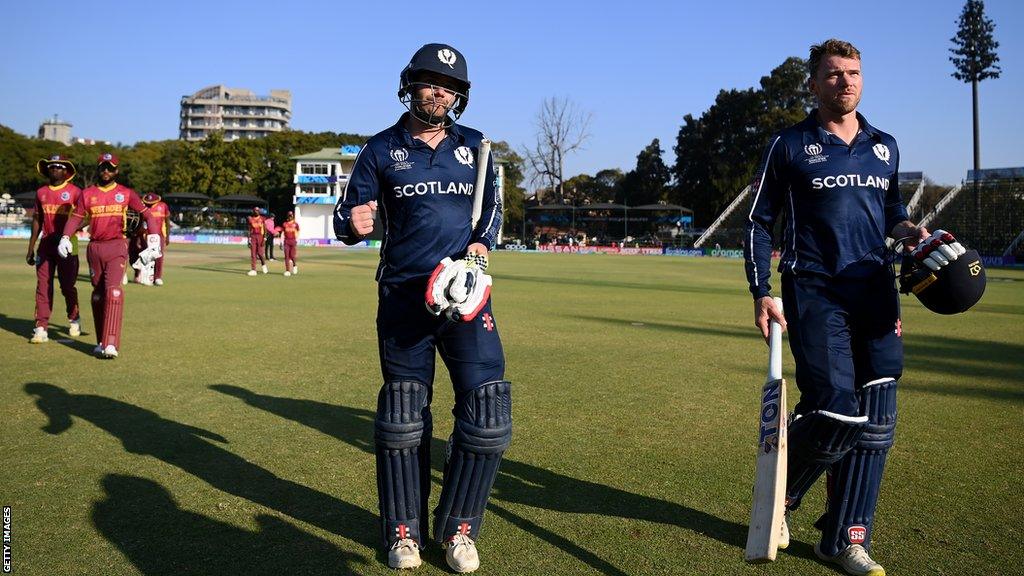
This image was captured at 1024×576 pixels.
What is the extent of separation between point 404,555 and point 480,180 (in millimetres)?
1920

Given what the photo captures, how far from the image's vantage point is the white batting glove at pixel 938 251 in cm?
377

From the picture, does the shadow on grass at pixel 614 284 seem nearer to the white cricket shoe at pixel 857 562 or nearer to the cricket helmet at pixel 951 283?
the cricket helmet at pixel 951 283

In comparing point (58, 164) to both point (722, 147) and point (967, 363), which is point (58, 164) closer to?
point (967, 363)

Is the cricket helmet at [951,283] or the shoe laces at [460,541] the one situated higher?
the cricket helmet at [951,283]

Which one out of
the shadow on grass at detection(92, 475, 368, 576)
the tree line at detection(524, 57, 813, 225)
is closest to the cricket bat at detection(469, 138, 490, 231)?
the shadow on grass at detection(92, 475, 368, 576)

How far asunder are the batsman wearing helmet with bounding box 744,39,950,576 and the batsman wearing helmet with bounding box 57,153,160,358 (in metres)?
8.27

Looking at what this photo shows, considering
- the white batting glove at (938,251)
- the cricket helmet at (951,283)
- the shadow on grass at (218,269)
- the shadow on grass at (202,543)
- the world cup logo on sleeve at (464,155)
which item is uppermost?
the world cup logo on sleeve at (464,155)

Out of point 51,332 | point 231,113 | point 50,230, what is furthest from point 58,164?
point 231,113

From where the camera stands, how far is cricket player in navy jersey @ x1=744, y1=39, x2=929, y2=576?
3814 mm

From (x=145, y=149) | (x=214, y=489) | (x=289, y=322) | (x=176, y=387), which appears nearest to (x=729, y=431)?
(x=214, y=489)

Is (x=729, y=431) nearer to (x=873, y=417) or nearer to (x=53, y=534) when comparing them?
(x=873, y=417)

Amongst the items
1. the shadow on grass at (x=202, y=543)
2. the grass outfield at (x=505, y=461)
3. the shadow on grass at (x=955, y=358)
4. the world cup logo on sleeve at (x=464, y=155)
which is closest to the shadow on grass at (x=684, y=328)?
the shadow on grass at (x=955, y=358)

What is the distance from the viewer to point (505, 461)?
5.45 m

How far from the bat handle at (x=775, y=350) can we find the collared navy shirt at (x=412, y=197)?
1630 millimetres
